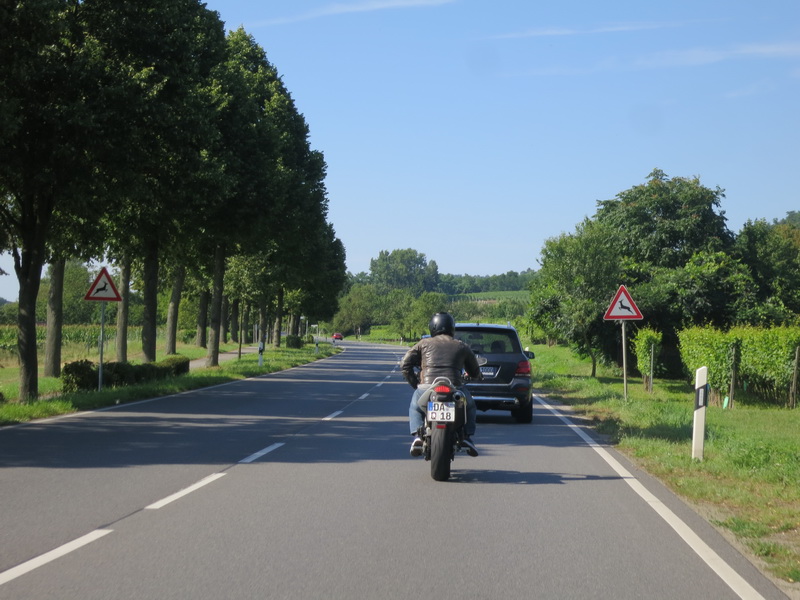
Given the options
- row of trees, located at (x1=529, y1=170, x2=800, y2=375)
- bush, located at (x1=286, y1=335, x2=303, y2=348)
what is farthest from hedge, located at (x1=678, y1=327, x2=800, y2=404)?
bush, located at (x1=286, y1=335, x2=303, y2=348)

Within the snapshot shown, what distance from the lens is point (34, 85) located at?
56.5 ft

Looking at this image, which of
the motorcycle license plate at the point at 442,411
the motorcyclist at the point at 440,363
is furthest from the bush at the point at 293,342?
the motorcycle license plate at the point at 442,411

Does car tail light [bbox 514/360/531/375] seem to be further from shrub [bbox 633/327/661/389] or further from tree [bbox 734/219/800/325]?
tree [bbox 734/219/800/325]

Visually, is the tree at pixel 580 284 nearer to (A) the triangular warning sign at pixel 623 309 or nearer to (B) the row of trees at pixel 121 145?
(B) the row of trees at pixel 121 145

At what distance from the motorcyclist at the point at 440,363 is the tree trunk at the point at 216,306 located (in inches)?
980

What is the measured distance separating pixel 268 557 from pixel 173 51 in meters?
16.2

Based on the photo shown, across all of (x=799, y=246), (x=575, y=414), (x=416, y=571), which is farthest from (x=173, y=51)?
(x=799, y=246)

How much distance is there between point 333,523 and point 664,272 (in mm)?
40601

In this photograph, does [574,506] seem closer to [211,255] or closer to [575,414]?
[575,414]

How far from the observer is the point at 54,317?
25500mm

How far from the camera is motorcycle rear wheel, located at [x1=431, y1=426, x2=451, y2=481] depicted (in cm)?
933

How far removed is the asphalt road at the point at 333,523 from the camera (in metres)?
5.45

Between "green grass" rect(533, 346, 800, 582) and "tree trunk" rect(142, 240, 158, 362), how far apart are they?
12691 millimetres

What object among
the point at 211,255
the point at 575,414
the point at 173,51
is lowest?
the point at 575,414
